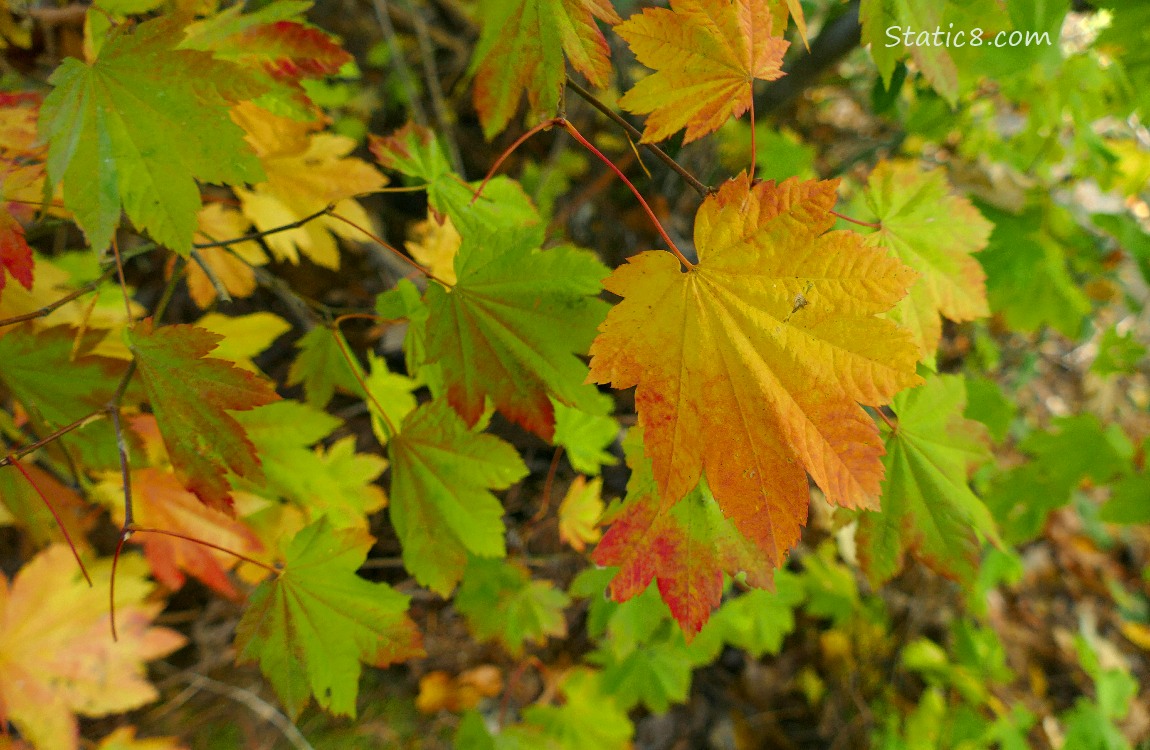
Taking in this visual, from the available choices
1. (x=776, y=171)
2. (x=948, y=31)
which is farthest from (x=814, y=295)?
(x=776, y=171)

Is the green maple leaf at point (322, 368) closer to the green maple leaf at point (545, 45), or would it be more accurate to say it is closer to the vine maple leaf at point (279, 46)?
the vine maple leaf at point (279, 46)

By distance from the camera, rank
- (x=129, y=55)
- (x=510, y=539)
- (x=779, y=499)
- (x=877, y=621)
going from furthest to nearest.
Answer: (x=877, y=621) < (x=510, y=539) < (x=129, y=55) < (x=779, y=499)

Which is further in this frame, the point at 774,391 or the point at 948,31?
the point at 948,31

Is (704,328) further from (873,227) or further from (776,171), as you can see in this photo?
(776,171)

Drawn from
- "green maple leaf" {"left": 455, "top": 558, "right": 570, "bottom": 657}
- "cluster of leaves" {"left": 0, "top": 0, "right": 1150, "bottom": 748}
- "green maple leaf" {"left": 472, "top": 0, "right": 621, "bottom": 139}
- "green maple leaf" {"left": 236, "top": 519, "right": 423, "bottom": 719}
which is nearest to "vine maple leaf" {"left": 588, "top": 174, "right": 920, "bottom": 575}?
"cluster of leaves" {"left": 0, "top": 0, "right": 1150, "bottom": 748}

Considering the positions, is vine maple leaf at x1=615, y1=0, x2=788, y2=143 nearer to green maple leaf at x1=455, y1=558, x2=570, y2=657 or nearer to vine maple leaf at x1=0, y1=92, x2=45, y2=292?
vine maple leaf at x1=0, y1=92, x2=45, y2=292

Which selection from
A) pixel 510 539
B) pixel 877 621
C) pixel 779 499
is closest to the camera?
pixel 779 499

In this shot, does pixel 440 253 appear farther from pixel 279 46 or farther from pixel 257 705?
pixel 257 705

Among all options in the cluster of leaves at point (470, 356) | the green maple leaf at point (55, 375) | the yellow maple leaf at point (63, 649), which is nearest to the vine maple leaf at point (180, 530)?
the cluster of leaves at point (470, 356)

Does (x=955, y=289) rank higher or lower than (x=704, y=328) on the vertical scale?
lower
